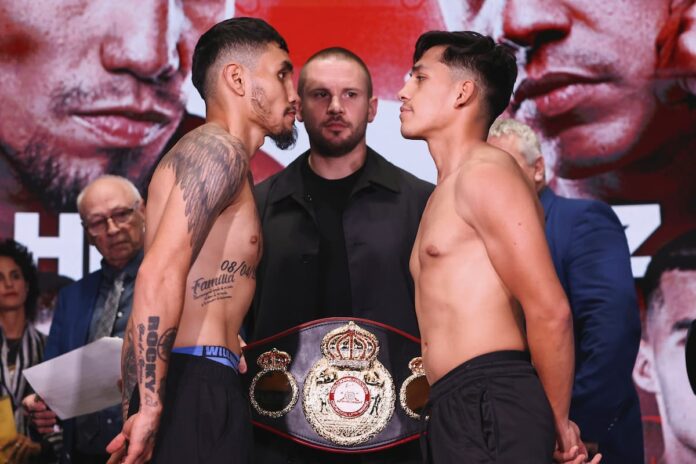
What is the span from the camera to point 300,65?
4414 mm

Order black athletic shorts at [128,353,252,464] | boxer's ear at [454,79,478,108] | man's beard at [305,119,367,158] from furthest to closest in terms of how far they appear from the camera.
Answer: man's beard at [305,119,367,158] < boxer's ear at [454,79,478,108] < black athletic shorts at [128,353,252,464]

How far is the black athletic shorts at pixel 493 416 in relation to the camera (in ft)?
7.61

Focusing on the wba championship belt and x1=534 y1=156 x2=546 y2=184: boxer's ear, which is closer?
the wba championship belt

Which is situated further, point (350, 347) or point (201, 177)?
point (350, 347)

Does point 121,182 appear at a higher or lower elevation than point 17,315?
higher

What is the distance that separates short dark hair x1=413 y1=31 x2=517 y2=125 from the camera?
2873mm

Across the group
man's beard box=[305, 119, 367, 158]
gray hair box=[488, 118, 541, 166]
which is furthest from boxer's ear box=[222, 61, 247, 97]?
gray hair box=[488, 118, 541, 166]

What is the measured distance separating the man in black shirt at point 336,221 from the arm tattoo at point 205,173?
0.86m

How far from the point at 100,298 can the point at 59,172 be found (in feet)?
2.30

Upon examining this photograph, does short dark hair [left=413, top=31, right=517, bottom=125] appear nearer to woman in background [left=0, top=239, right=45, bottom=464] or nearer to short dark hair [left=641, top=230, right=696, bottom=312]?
short dark hair [left=641, top=230, right=696, bottom=312]

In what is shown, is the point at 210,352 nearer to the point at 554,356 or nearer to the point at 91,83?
the point at 554,356

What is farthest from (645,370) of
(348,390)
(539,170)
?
(348,390)

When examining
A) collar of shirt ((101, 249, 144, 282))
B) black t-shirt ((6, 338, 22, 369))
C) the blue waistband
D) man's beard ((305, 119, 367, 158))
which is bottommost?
the blue waistband

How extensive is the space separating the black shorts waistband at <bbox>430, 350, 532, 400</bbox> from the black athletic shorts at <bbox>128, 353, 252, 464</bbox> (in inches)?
21.5
